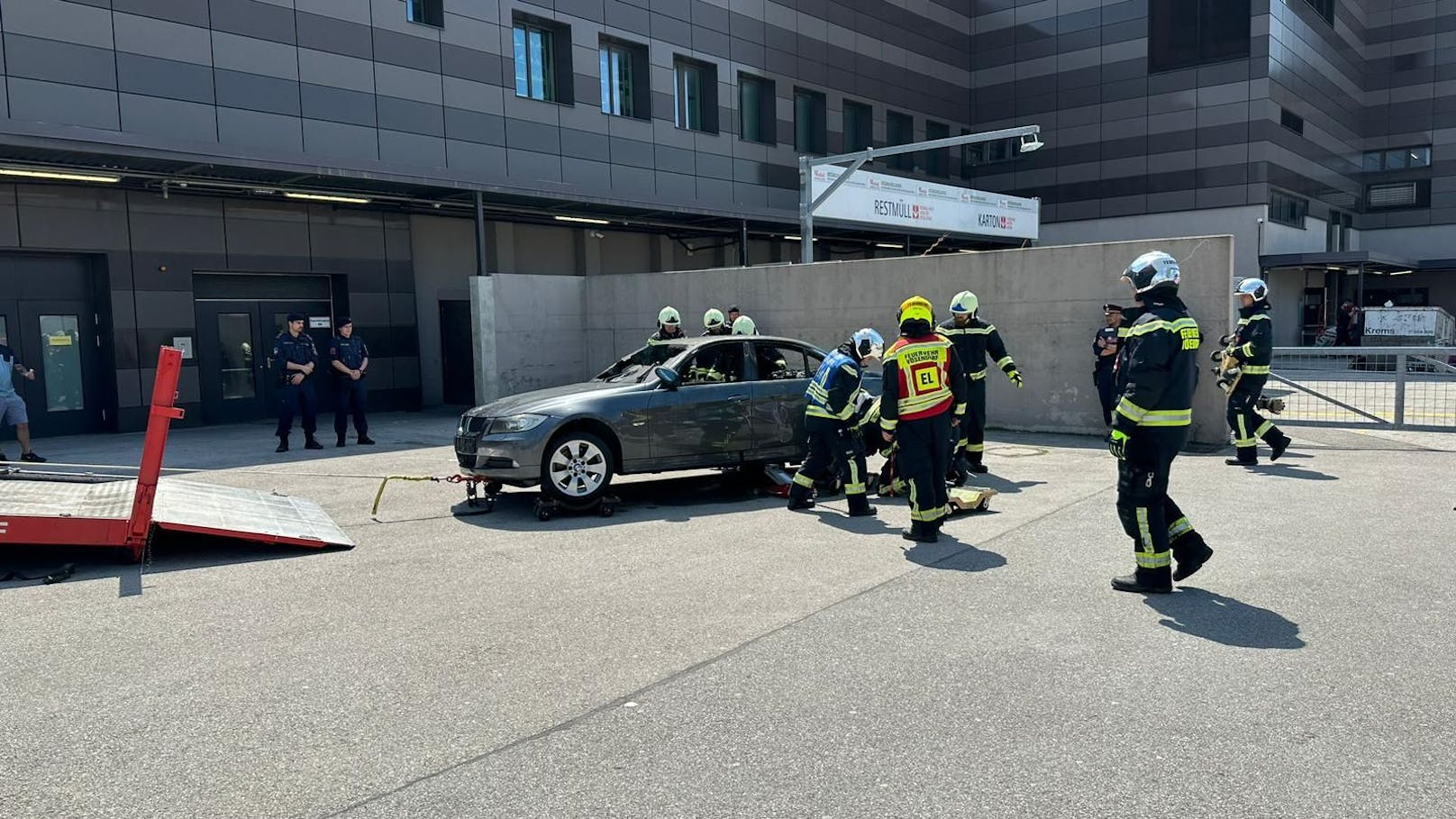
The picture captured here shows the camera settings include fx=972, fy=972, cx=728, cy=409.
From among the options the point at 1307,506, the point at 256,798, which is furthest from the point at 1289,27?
the point at 256,798

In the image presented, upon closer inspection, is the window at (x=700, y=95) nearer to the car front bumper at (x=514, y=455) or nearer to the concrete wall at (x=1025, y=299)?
the concrete wall at (x=1025, y=299)

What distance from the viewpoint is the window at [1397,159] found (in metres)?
43.7

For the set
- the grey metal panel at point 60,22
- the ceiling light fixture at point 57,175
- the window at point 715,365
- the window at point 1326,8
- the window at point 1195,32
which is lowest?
the window at point 715,365

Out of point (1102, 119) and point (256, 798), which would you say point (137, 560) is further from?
point (1102, 119)

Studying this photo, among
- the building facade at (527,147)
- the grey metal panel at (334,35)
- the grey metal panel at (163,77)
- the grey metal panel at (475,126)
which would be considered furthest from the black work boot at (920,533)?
the grey metal panel at (475,126)

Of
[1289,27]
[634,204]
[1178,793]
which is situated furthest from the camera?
[1289,27]

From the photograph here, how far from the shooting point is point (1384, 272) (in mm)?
41781

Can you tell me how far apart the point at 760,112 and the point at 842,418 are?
70.8 ft

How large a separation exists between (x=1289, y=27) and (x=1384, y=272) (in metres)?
13.6

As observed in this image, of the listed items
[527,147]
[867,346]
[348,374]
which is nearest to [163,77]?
[348,374]

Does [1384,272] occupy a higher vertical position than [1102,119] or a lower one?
lower

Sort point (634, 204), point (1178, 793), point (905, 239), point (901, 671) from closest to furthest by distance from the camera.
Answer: point (1178, 793), point (901, 671), point (634, 204), point (905, 239)

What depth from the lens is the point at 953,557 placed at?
22.5ft

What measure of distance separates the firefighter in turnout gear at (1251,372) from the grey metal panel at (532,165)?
15492 millimetres
